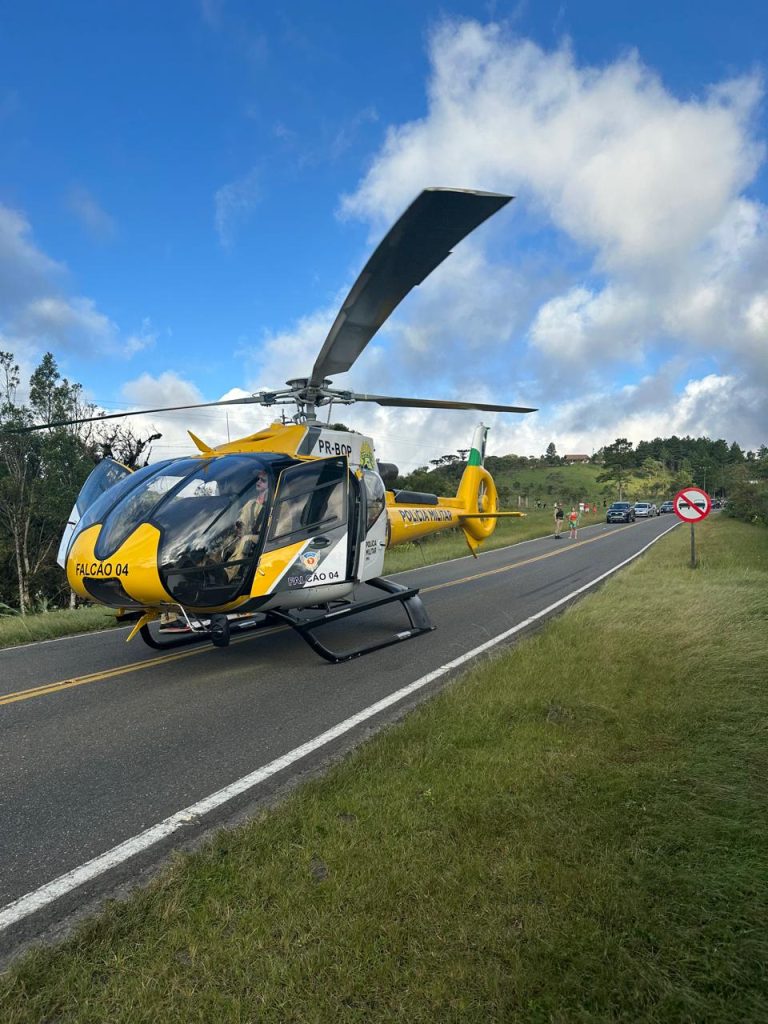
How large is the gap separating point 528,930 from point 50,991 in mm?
1738

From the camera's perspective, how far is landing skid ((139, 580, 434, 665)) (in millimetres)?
5812

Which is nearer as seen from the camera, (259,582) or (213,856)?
(213,856)

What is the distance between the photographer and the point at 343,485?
7023mm

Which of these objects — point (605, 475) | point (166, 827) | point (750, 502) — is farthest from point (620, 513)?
point (605, 475)

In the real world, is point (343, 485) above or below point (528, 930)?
above

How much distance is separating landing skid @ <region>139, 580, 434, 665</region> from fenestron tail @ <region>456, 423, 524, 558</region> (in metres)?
3.38

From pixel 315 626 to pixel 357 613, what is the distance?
60.3 inches

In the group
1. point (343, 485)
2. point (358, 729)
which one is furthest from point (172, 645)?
point (358, 729)

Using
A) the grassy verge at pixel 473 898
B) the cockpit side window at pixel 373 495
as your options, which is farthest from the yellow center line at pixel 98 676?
the grassy verge at pixel 473 898

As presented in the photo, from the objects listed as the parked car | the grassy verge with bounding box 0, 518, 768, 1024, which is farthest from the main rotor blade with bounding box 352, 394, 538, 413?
the parked car

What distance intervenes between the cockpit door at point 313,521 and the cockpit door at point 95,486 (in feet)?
5.87

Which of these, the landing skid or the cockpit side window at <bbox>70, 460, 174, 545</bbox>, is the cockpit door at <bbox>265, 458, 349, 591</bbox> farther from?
the cockpit side window at <bbox>70, 460, 174, 545</bbox>

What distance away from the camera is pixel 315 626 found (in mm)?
6664

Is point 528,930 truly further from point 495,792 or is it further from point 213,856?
point 213,856
